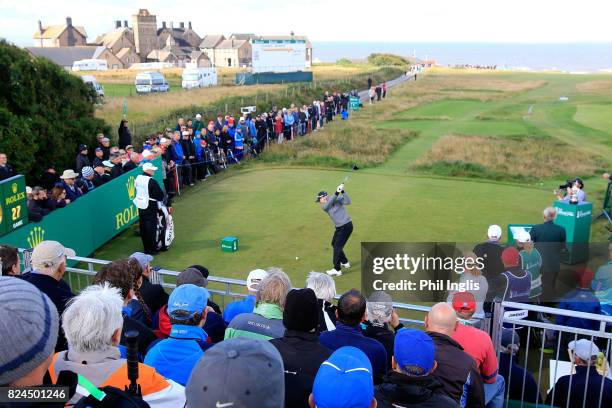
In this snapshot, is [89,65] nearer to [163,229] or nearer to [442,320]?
[163,229]

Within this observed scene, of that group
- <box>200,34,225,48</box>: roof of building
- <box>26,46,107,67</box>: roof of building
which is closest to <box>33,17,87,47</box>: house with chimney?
<box>26,46,107,67</box>: roof of building

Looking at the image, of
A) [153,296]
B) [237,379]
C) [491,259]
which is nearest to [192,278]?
[153,296]

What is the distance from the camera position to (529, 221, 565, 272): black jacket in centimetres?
1016

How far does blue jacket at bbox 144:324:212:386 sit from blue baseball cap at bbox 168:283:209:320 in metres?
0.15

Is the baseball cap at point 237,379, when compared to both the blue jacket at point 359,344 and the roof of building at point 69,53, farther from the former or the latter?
the roof of building at point 69,53

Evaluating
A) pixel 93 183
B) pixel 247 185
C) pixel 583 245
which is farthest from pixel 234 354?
pixel 247 185

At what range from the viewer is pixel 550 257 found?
10.2 m

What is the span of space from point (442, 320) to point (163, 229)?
8.82 metres

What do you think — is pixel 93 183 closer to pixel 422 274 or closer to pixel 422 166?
pixel 422 274

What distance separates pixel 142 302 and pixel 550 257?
7322mm

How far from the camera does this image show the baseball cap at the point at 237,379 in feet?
7.72

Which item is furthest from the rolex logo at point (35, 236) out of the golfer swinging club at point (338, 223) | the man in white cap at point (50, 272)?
the golfer swinging club at point (338, 223)

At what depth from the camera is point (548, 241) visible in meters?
10.2

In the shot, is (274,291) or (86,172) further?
(86,172)
